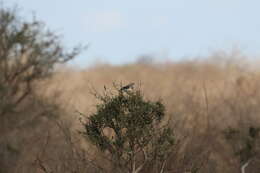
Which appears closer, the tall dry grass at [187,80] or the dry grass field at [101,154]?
the dry grass field at [101,154]

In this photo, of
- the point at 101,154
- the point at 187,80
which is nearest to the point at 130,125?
the point at 101,154

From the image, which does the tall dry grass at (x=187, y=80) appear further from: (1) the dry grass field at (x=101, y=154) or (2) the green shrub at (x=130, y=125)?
(2) the green shrub at (x=130, y=125)

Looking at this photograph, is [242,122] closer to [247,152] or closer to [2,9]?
[247,152]

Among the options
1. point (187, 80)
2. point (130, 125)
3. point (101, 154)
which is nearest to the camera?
point (130, 125)

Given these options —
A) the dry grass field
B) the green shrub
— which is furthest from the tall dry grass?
the green shrub

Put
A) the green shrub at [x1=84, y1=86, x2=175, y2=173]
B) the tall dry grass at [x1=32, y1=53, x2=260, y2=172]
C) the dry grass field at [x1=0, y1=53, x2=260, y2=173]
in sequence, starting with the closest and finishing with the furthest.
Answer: the green shrub at [x1=84, y1=86, x2=175, y2=173] < the dry grass field at [x1=0, y1=53, x2=260, y2=173] < the tall dry grass at [x1=32, y1=53, x2=260, y2=172]

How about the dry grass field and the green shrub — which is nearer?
the green shrub

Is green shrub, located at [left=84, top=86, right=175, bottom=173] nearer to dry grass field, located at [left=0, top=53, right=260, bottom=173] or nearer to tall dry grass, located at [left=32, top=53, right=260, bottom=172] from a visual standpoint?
dry grass field, located at [left=0, top=53, right=260, bottom=173]

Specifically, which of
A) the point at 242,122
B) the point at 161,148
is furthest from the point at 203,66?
the point at 161,148

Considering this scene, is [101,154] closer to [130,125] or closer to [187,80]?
[130,125]

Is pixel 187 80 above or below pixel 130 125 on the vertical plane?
above

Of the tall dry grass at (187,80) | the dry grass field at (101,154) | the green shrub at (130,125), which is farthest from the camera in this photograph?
the tall dry grass at (187,80)

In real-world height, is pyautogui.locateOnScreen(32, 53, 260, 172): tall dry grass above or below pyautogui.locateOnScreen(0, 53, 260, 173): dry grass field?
above

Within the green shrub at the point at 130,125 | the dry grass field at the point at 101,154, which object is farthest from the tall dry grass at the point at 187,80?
the green shrub at the point at 130,125
